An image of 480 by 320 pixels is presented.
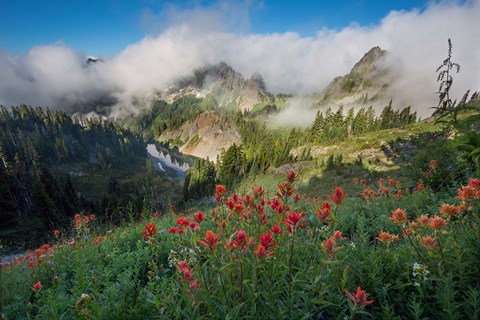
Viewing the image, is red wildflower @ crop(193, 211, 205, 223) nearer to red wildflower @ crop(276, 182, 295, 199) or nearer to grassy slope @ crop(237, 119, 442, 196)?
red wildflower @ crop(276, 182, 295, 199)

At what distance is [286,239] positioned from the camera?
3109 mm

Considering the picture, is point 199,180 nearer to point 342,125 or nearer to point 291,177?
point 342,125

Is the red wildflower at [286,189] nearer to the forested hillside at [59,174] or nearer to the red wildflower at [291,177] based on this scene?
the red wildflower at [291,177]

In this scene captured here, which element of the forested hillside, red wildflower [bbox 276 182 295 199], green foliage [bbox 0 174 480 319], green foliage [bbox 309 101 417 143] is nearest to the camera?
green foliage [bbox 0 174 480 319]

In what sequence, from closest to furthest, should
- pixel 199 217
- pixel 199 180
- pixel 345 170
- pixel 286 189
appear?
pixel 286 189, pixel 199 217, pixel 345 170, pixel 199 180

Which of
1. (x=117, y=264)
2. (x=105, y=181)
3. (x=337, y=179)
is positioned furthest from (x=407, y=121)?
(x=105, y=181)

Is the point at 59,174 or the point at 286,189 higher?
the point at 286,189

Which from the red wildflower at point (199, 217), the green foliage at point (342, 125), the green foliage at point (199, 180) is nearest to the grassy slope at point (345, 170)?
the green foliage at point (342, 125)

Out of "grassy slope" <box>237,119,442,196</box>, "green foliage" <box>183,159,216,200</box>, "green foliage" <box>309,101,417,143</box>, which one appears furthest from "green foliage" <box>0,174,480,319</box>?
"green foliage" <box>309,101,417,143</box>

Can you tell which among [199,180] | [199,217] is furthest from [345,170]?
[199,217]

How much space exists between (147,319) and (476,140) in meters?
7.26

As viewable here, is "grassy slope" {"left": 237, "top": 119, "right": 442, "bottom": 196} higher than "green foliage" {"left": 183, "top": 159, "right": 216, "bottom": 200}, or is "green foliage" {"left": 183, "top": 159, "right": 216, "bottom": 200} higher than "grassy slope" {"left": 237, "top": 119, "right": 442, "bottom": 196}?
"grassy slope" {"left": 237, "top": 119, "right": 442, "bottom": 196}

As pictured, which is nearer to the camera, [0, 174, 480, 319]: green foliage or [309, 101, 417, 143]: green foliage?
[0, 174, 480, 319]: green foliage

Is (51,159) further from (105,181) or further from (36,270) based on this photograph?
(36,270)
